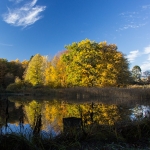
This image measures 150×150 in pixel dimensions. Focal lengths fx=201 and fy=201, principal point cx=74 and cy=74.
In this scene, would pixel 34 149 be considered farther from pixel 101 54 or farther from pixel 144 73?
pixel 144 73

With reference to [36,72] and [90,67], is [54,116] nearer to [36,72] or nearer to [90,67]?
[90,67]

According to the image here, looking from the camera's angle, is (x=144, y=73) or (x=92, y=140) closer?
(x=92, y=140)

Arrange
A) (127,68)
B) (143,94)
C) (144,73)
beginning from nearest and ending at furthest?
(143,94), (127,68), (144,73)

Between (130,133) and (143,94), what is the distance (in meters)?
13.4

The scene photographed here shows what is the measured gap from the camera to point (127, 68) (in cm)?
3216

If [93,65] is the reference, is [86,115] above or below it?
below

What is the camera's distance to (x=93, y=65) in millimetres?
28250

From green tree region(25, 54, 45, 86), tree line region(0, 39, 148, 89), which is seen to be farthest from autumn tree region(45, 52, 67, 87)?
green tree region(25, 54, 45, 86)

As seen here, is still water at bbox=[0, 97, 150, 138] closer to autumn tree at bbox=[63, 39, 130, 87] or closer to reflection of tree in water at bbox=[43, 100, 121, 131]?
reflection of tree in water at bbox=[43, 100, 121, 131]

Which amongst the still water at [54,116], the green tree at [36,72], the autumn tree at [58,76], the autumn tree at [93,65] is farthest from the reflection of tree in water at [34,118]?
the green tree at [36,72]

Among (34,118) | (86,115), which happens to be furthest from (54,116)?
(34,118)

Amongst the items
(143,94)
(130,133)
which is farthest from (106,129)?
(143,94)

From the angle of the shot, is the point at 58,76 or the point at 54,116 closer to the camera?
the point at 54,116

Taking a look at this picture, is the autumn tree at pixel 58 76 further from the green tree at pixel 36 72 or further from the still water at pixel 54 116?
the still water at pixel 54 116
